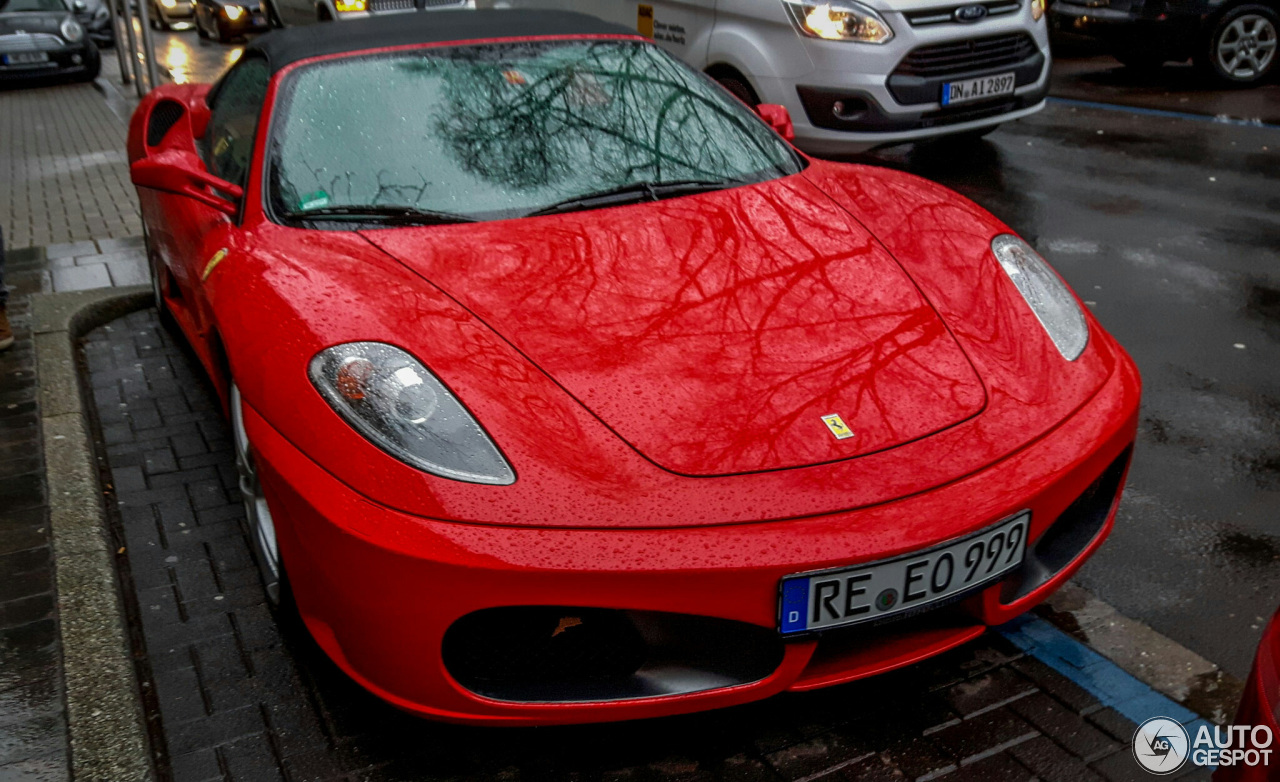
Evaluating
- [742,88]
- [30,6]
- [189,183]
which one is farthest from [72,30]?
[189,183]

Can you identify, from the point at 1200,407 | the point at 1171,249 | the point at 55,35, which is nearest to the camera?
the point at 1200,407

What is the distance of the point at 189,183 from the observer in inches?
125

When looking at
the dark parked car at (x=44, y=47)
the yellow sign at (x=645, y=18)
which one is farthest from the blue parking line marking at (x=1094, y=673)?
the dark parked car at (x=44, y=47)

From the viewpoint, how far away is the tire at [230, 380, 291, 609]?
2.62 m

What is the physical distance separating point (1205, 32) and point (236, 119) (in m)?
8.79

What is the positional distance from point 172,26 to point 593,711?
2272 cm

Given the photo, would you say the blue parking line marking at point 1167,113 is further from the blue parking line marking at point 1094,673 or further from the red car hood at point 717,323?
the blue parking line marking at point 1094,673

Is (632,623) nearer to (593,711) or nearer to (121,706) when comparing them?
(593,711)

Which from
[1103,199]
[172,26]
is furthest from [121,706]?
[172,26]

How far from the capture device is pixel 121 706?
2434 mm

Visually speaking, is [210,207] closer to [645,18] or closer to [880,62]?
[880,62]

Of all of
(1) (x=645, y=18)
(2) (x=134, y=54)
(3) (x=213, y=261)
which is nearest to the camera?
(3) (x=213, y=261)

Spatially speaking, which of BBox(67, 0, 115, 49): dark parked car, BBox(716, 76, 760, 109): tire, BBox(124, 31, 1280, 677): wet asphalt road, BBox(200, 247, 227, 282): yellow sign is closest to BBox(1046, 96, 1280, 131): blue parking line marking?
BBox(124, 31, 1280, 677): wet asphalt road

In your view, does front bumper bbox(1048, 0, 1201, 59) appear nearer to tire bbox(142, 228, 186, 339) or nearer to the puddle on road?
the puddle on road
